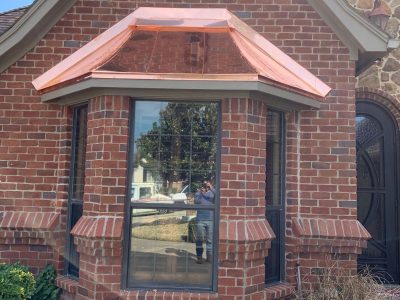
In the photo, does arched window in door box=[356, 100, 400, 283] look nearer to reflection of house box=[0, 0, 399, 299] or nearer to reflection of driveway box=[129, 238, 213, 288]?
reflection of house box=[0, 0, 399, 299]

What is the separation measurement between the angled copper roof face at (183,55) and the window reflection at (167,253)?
1.63 meters

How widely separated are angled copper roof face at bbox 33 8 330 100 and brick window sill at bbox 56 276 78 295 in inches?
94.0

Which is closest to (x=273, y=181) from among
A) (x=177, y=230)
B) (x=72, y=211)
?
(x=177, y=230)

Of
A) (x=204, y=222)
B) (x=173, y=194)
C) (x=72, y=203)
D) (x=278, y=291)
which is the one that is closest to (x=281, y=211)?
(x=278, y=291)

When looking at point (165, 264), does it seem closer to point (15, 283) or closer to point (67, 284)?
point (67, 284)

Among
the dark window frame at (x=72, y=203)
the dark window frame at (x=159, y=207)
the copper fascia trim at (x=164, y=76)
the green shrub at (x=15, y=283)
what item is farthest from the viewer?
the dark window frame at (x=72, y=203)

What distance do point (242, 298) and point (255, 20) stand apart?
3626mm

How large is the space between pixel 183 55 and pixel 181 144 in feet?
3.33

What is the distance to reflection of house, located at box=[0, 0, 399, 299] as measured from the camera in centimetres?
497

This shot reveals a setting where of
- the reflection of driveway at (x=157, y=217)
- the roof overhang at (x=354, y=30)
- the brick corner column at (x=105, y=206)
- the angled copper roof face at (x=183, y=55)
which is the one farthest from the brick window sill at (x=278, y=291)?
the roof overhang at (x=354, y=30)

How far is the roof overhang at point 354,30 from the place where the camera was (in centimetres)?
569

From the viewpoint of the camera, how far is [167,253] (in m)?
5.12

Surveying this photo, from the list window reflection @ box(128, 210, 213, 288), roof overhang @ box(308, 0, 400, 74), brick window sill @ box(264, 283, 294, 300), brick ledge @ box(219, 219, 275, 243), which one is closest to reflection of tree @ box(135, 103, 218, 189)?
window reflection @ box(128, 210, 213, 288)

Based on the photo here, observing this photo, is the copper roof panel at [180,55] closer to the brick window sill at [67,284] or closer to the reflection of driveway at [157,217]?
the reflection of driveway at [157,217]
